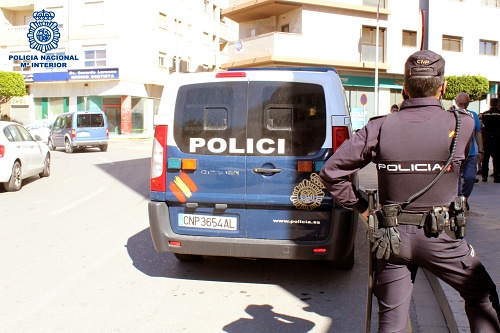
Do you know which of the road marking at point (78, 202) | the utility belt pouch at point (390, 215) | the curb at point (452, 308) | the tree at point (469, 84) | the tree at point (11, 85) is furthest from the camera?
the tree at point (11, 85)

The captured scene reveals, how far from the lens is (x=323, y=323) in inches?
168

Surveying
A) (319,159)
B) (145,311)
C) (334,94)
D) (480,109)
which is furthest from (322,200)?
(480,109)

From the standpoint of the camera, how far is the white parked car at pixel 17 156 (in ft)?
39.9

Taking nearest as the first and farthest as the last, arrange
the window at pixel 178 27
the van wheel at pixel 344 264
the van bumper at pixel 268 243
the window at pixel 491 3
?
1. the van bumper at pixel 268 243
2. the van wheel at pixel 344 264
3. the window at pixel 491 3
4. the window at pixel 178 27

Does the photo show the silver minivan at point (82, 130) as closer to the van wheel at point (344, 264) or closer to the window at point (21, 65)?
the van wheel at point (344, 264)

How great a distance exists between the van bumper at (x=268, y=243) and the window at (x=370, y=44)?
3060cm

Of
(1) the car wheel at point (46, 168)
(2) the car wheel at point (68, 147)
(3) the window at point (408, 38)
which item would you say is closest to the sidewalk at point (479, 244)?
(1) the car wheel at point (46, 168)

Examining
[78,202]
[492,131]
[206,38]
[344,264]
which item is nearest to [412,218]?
[344,264]

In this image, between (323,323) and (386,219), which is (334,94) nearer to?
(323,323)

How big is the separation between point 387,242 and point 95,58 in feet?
139

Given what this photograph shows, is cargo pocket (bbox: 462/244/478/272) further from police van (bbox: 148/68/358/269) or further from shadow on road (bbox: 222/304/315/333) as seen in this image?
police van (bbox: 148/68/358/269)

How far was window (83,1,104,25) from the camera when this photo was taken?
41.9 m

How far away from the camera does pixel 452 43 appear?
121ft

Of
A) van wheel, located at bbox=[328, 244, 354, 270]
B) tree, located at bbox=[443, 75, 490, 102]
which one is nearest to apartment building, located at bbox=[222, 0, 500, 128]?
tree, located at bbox=[443, 75, 490, 102]
